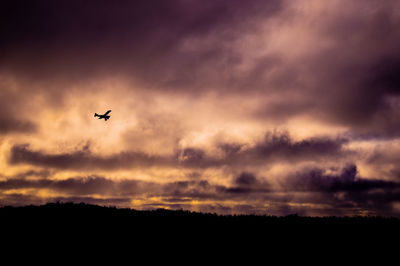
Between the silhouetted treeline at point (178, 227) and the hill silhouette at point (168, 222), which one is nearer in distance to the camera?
the silhouetted treeline at point (178, 227)

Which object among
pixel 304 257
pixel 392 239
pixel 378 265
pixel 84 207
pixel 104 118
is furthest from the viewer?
pixel 104 118

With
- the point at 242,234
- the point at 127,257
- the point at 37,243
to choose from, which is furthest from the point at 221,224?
the point at 37,243

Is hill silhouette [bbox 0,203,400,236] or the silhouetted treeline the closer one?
the silhouetted treeline

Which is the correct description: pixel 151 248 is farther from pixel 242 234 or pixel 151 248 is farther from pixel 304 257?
pixel 304 257

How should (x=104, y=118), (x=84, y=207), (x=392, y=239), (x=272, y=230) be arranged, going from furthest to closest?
(x=104, y=118) → (x=84, y=207) → (x=272, y=230) → (x=392, y=239)

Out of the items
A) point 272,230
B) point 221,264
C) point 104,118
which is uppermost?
point 104,118

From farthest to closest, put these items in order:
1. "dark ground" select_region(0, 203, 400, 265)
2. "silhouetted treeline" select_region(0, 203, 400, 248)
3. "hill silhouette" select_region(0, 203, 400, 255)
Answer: "silhouetted treeline" select_region(0, 203, 400, 248) < "hill silhouette" select_region(0, 203, 400, 255) < "dark ground" select_region(0, 203, 400, 265)

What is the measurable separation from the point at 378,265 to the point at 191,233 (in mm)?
15990

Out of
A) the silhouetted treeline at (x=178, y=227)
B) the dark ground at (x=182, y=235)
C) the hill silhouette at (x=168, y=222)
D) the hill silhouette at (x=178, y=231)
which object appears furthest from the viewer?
the hill silhouette at (x=168, y=222)

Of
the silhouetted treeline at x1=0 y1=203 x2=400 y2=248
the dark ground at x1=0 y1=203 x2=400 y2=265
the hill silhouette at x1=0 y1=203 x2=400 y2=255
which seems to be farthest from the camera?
the silhouetted treeline at x1=0 y1=203 x2=400 y2=248

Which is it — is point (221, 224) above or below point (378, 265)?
above

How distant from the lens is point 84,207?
38094mm

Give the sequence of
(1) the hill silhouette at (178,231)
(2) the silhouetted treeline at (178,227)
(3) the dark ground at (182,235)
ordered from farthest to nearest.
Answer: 1. (2) the silhouetted treeline at (178,227)
2. (1) the hill silhouette at (178,231)
3. (3) the dark ground at (182,235)

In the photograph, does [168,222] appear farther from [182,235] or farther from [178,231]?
[182,235]
